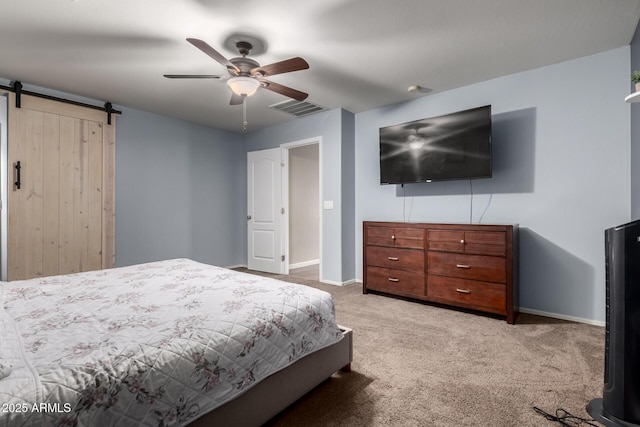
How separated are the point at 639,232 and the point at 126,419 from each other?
207 cm

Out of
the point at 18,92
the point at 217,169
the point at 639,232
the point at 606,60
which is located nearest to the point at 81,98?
the point at 18,92

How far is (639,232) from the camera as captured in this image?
1322 millimetres

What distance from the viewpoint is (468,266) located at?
3.10m

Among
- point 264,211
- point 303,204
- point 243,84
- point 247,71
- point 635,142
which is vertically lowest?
point 264,211

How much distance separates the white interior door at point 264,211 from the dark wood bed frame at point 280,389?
129 inches

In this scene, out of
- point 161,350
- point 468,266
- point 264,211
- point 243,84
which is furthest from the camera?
point 264,211

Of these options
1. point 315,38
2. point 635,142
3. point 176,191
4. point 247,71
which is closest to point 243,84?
point 247,71

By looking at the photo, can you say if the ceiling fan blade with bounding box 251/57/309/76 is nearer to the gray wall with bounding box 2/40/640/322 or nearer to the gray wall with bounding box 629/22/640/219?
the gray wall with bounding box 2/40/640/322

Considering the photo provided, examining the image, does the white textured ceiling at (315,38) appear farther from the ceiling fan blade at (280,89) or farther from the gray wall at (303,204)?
the gray wall at (303,204)

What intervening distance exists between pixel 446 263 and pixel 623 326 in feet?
6.05

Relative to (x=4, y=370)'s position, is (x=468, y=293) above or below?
below

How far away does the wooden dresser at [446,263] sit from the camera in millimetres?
2914

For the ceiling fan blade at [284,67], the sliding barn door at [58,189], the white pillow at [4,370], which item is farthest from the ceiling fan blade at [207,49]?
the sliding barn door at [58,189]

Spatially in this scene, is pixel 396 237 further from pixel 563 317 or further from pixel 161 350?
pixel 161 350
